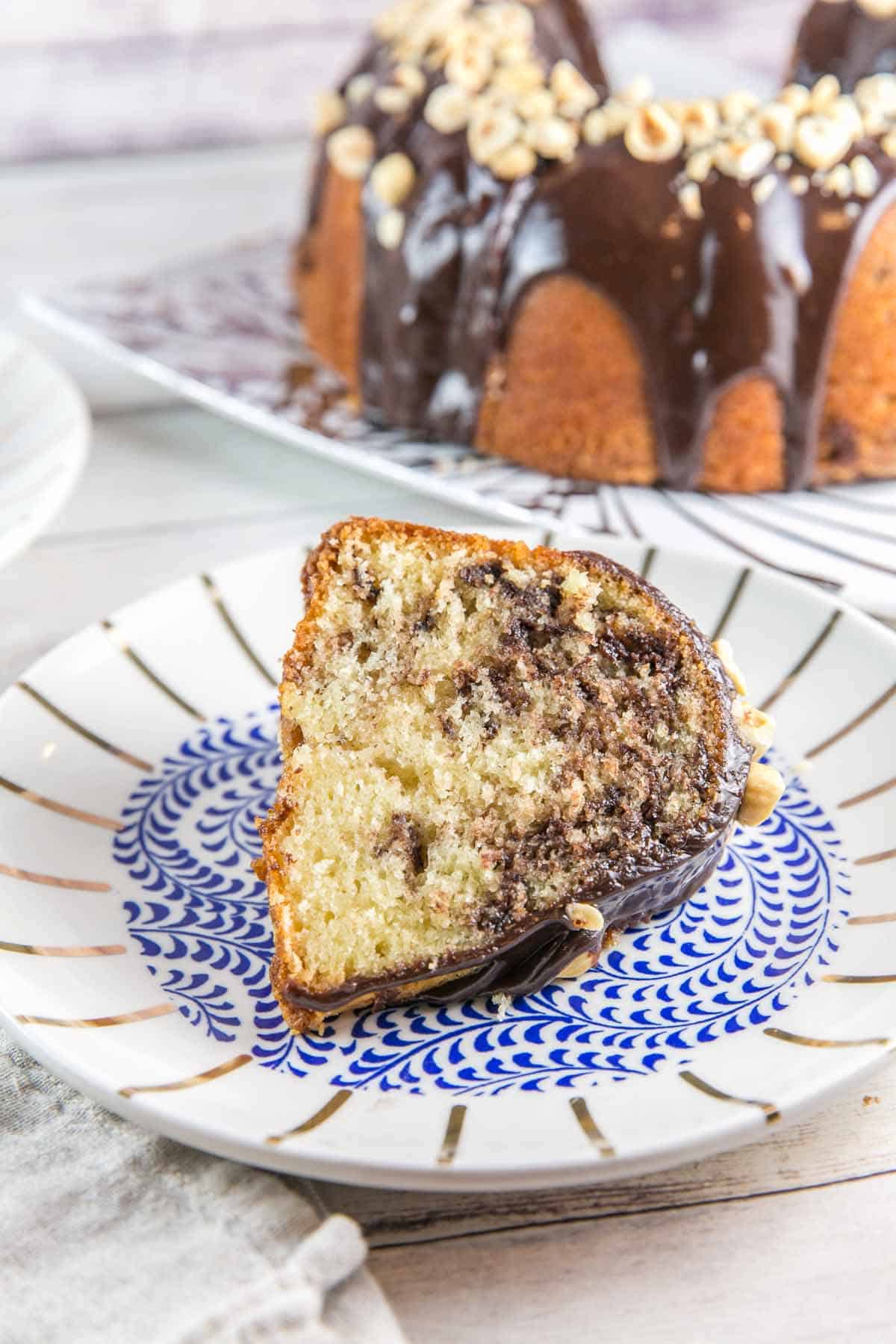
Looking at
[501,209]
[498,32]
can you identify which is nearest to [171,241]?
[498,32]

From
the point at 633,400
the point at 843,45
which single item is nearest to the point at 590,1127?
the point at 633,400

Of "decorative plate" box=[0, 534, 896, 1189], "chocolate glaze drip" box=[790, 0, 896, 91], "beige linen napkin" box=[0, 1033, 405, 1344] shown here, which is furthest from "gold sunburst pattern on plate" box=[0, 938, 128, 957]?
"chocolate glaze drip" box=[790, 0, 896, 91]

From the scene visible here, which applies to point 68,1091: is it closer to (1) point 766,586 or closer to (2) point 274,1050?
(2) point 274,1050

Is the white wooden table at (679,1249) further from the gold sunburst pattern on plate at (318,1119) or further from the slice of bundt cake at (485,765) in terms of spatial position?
the slice of bundt cake at (485,765)

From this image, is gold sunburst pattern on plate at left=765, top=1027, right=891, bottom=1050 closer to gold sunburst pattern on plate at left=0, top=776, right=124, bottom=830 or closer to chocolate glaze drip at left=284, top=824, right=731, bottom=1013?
chocolate glaze drip at left=284, top=824, right=731, bottom=1013

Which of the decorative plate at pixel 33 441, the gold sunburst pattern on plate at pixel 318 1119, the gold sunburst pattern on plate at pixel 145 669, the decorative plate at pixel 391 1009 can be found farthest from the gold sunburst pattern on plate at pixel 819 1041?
the decorative plate at pixel 33 441

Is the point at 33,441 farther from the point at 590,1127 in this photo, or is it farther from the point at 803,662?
the point at 590,1127

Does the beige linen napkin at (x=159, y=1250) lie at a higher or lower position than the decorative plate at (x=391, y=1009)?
lower
